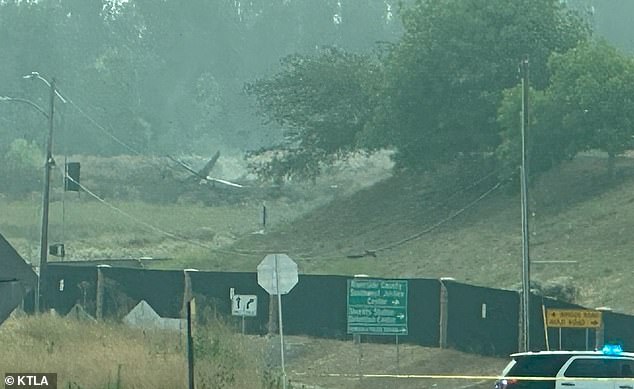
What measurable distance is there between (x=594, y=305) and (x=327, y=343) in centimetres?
755

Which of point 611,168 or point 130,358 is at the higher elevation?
point 611,168

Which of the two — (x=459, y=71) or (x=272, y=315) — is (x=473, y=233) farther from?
(x=272, y=315)

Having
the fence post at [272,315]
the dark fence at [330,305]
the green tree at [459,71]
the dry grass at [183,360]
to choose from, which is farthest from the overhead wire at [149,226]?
the dry grass at [183,360]

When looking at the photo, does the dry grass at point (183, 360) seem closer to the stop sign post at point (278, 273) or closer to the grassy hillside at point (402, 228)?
the stop sign post at point (278, 273)

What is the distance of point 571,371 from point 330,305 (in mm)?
16511

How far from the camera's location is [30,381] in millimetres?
18703

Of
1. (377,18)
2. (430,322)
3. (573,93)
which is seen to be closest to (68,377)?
(430,322)

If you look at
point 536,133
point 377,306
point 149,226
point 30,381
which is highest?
point 536,133

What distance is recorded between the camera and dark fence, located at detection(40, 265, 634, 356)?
33.4m

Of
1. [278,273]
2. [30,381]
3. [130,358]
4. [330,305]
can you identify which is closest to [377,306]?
[330,305]

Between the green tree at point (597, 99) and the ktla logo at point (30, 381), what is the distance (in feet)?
131

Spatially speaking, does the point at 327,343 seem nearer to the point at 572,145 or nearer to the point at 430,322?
the point at 430,322

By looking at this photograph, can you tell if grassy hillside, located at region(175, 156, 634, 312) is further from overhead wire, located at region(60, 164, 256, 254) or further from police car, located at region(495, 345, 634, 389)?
Result: police car, located at region(495, 345, 634, 389)

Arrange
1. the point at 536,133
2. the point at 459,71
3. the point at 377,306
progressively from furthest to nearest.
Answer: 1. the point at 459,71
2. the point at 536,133
3. the point at 377,306
